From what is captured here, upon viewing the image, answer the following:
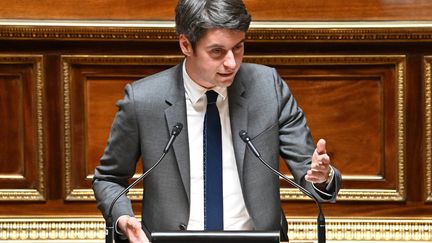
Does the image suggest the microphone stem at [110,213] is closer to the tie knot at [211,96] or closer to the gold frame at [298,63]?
the tie knot at [211,96]

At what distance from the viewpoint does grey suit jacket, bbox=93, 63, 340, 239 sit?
2.38 m

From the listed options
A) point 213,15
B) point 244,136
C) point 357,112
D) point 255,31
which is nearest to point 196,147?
point 244,136

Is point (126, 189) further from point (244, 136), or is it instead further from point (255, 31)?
point (255, 31)

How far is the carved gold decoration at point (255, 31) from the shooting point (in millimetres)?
3596

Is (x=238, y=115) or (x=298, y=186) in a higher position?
(x=238, y=115)

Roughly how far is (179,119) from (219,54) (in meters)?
0.21

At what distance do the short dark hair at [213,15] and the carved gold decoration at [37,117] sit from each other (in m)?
1.50

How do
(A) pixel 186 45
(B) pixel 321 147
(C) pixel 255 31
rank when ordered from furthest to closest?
(C) pixel 255 31 < (A) pixel 186 45 < (B) pixel 321 147

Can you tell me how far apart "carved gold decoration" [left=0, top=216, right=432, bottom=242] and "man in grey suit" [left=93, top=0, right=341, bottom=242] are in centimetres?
123

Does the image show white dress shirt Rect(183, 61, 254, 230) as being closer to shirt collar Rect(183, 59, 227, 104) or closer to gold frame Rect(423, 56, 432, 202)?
shirt collar Rect(183, 59, 227, 104)

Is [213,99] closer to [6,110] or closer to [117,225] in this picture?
[117,225]

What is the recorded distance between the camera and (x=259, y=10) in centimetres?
364

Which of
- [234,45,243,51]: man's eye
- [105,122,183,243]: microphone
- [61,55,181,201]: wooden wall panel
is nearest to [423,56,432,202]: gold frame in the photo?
[61,55,181,201]: wooden wall panel

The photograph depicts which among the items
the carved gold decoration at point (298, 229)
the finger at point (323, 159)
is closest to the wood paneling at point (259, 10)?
the carved gold decoration at point (298, 229)
